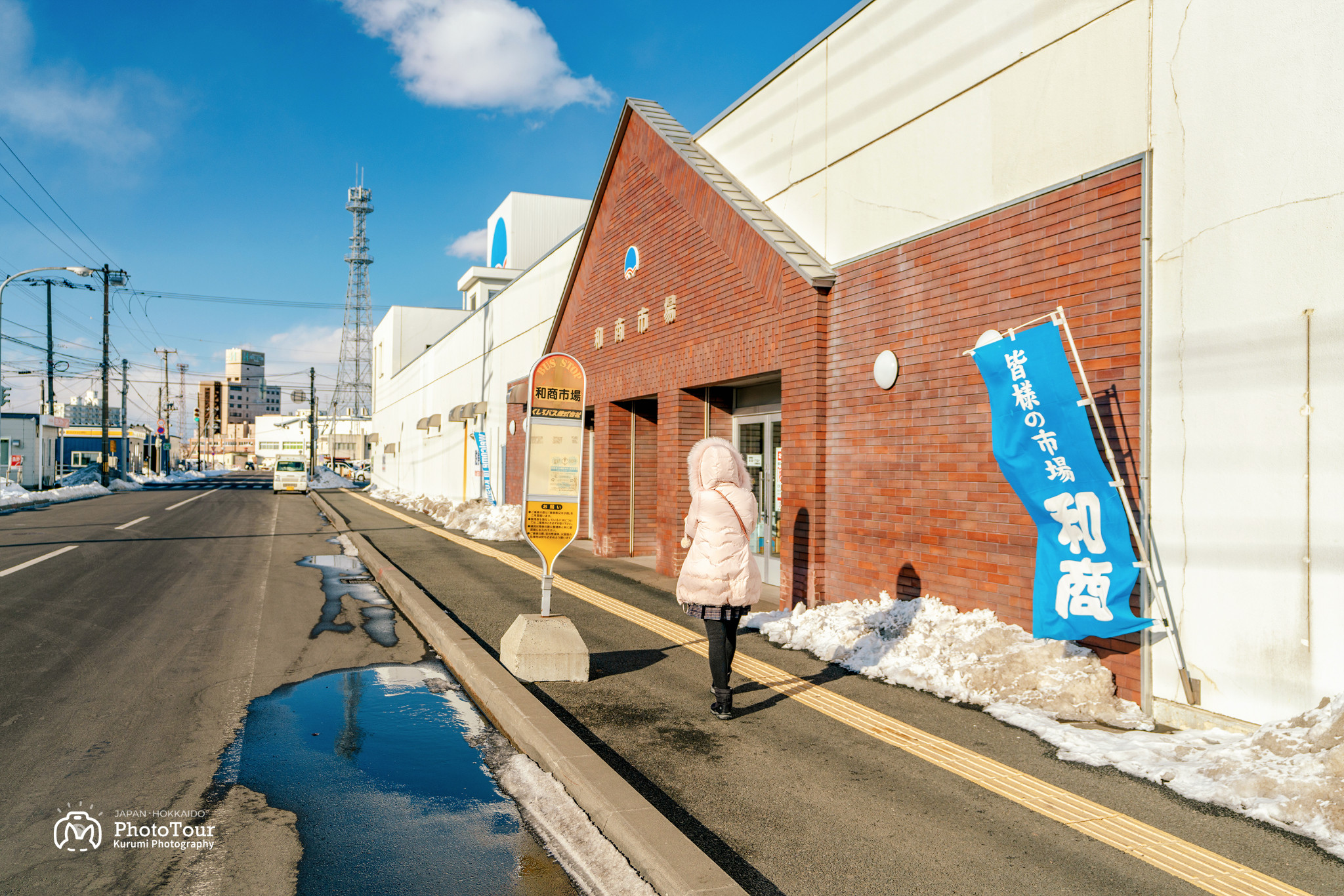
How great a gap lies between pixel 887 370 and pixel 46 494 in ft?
117

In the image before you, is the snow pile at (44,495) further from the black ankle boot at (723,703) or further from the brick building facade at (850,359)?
the black ankle boot at (723,703)

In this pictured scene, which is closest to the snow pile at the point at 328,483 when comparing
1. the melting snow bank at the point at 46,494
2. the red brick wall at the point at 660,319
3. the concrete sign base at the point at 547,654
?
the melting snow bank at the point at 46,494

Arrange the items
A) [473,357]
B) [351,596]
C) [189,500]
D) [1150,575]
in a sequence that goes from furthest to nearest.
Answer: [189,500] < [473,357] < [351,596] < [1150,575]

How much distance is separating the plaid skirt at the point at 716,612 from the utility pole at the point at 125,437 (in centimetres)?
5406

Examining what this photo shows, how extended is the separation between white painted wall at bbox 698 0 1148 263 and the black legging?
4.06 metres

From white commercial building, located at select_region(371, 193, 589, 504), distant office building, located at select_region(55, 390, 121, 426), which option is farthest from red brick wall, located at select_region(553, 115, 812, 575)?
distant office building, located at select_region(55, 390, 121, 426)

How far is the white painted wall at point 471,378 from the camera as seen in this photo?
20.2 meters

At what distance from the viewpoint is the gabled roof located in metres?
8.89

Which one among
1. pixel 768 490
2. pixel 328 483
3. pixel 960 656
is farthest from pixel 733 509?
pixel 328 483

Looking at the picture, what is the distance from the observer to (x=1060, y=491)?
541cm

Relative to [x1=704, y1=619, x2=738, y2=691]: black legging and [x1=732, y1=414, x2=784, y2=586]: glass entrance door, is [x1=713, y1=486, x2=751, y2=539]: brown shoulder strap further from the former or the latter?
[x1=732, y1=414, x2=784, y2=586]: glass entrance door

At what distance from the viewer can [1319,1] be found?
455 centimetres

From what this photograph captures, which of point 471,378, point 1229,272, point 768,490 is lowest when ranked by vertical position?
point 768,490

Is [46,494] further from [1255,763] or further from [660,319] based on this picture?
[1255,763]
